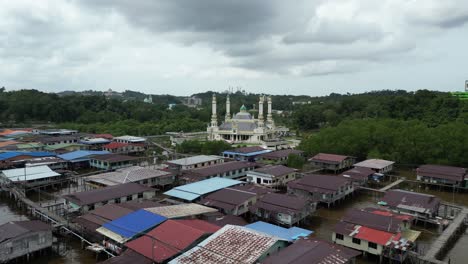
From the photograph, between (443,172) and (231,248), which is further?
(443,172)

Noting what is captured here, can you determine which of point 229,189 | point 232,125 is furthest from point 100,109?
point 229,189

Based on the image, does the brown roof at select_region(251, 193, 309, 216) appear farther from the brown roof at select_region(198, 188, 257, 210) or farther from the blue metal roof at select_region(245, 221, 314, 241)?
the blue metal roof at select_region(245, 221, 314, 241)

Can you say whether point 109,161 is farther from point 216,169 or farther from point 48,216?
point 48,216

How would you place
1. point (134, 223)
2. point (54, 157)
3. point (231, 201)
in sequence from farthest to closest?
1. point (54, 157)
2. point (231, 201)
3. point (134, 223)

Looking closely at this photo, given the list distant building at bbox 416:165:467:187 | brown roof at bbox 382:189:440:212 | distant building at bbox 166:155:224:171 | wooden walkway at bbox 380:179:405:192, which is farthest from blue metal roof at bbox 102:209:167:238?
distant building at bbox 416:165:467:187

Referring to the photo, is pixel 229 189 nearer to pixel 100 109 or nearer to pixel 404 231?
pixel 404 231

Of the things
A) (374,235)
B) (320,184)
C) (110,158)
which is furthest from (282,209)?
(110,158)
